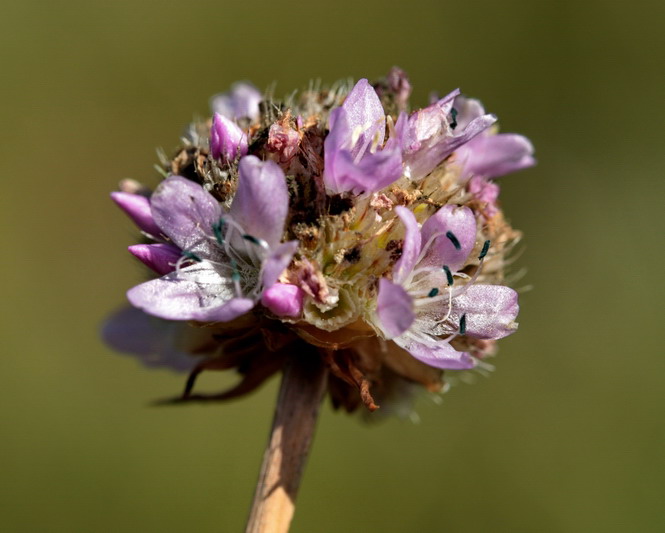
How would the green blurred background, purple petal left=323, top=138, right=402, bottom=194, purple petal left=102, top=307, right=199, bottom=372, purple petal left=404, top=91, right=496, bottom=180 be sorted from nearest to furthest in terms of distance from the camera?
purple petal left=323, top=138, right=402, bottom=194, purple petal left=404, top=91, right=496, bottom=180, purple petal left=102, top=307, right=199, bottom=372, the green blurred background

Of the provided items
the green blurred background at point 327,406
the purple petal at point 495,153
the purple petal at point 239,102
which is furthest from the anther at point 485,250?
the green blurred background at point 327,406

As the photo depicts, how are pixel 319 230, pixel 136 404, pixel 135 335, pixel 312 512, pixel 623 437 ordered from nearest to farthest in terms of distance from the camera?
pixel 319 230 < pixel 135 335 < pixel 312 512 < pixel 623 437 < pixel 136 404

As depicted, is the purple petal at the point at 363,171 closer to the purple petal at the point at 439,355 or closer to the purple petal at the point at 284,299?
the purple petal at the point at 284,299

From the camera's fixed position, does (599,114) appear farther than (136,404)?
Yes

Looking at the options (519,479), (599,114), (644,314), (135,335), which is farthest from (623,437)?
(135,335)

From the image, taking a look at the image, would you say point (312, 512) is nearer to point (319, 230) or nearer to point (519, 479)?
point (519, 479)

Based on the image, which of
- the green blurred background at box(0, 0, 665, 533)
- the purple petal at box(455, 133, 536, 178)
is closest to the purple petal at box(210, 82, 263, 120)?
the purple petal at box(455, 133, 536, 178)

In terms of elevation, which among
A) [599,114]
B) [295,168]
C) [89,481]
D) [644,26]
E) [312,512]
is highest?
[644,26]

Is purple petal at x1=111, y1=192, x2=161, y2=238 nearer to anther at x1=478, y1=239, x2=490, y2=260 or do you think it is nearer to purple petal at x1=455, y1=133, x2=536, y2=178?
anther at x1=478, y1=239, x2=490, y2=260
